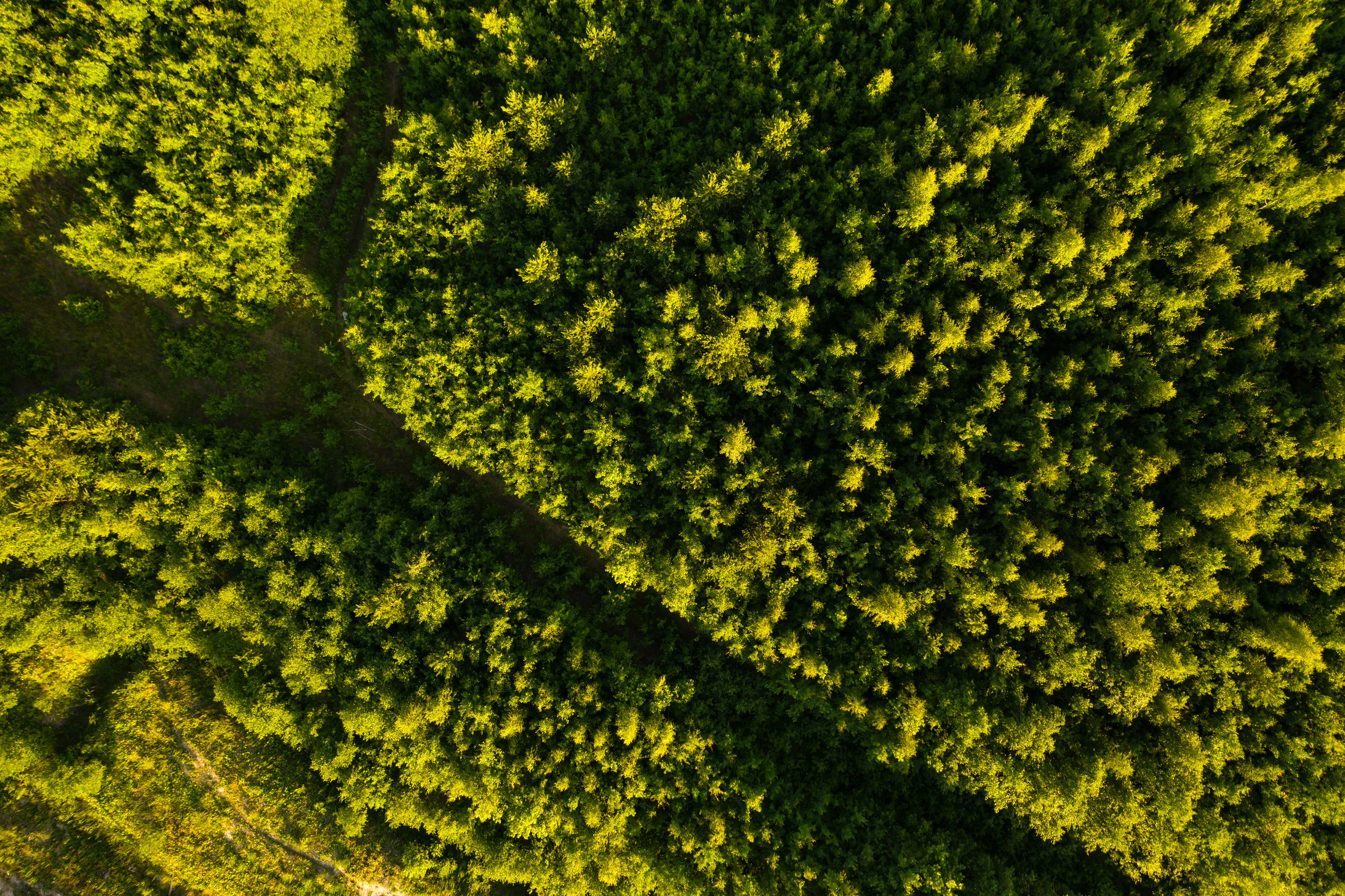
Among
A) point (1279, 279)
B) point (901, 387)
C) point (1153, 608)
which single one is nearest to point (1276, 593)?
point (1153, 608)

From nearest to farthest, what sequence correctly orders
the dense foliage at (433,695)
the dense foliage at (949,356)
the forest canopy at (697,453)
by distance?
the dense foliage at (949,356)
the forest canopy at (697,453)
the dense foliage at (433,695)

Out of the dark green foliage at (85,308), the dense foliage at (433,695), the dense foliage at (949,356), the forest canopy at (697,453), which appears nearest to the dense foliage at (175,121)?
the forest canopy at (697,453)

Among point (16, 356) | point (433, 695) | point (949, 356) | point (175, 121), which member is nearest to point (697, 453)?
point (949, 356)

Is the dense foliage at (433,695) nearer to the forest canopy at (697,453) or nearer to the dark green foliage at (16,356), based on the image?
the forest canopy at (697,453)

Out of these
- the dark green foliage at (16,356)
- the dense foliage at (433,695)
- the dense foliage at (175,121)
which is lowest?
the dense foliage at (433,695)

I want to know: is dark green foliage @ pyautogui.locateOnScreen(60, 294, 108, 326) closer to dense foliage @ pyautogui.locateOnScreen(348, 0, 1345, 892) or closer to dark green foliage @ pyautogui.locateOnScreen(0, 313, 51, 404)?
dark green foliage @ pyautogui.locateOnScreen(0, 313, 51, 404)

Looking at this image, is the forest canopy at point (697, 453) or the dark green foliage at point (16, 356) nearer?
the forest canopy at point (697, 453)

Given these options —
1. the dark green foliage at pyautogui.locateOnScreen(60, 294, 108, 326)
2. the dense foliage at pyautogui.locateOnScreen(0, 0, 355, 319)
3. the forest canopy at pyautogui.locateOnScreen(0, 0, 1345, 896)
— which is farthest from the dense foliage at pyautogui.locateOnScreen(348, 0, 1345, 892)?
the dark green foliage at pyautogui.locateOnScreen(60, 294, 108, 326)
